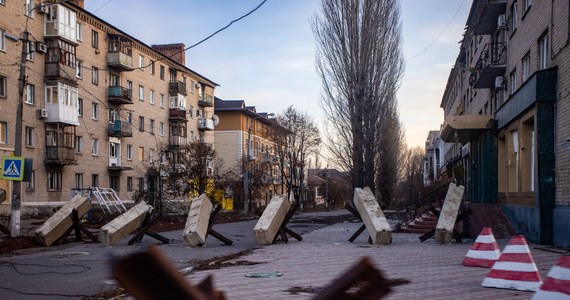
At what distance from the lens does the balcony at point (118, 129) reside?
4231 centimetres

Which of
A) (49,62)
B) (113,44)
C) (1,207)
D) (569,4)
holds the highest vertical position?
(113,44)

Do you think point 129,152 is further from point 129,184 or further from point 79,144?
point 79,144

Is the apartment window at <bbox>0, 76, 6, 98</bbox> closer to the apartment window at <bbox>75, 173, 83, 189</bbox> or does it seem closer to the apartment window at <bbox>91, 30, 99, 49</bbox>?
the apartment window at <bbox>75, 173, 83, 189</bbox>

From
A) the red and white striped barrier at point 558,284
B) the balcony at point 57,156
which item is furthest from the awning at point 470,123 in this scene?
the balcony at point 57,156

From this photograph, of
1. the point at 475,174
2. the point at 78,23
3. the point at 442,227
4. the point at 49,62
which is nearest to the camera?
the point at 442,227

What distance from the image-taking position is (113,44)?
42875mm

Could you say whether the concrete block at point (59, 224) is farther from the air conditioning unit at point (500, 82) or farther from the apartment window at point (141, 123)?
the apartment window at point (141, 123)

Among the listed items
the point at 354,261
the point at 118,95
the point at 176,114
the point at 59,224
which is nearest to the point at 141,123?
the point at 176,114

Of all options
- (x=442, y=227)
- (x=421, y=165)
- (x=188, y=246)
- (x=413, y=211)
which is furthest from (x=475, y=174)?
(x=421, y=165)

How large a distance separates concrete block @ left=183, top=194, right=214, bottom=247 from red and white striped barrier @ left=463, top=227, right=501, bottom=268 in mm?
7229

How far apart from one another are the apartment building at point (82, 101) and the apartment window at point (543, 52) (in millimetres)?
15703

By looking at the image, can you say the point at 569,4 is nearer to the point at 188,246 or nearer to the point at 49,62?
the point at 188,246

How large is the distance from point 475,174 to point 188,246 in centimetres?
1801

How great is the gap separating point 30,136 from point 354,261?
33434 millimetres
